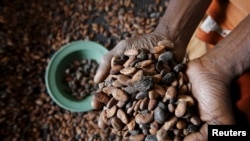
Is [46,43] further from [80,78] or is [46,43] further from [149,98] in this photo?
[149,98]

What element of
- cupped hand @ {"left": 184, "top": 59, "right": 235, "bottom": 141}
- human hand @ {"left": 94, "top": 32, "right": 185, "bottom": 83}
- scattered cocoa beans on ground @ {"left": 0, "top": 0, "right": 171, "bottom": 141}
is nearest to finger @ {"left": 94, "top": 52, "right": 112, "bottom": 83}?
human hand @ {"left": 94, "top": 32, "right": 185, "bottom": 83}

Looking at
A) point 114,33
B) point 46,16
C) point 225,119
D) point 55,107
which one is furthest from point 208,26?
point 46,16

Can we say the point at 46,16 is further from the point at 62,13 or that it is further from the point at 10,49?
the point at 10,49

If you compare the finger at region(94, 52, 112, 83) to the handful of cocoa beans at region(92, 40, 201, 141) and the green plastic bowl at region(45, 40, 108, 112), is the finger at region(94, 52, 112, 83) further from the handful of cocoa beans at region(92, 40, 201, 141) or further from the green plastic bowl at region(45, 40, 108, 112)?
the green plastic bowl at region(45, 40, 108, 112)

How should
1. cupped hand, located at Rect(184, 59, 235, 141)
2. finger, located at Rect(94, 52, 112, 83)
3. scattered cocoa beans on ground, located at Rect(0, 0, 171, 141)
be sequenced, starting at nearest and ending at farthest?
cupped hand, located at Rect(184, 59, 235, 141)
finger, located at Rect(94, 52, 112, 83)
scattered cocoa beans on ground, located at Rect(0, 0, 171, 141)

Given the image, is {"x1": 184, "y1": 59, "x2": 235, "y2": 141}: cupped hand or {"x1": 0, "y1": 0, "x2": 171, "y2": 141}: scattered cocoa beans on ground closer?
{"x1": 184, "y1": 59, "x2": 235, "y2": 141}: cupped hand

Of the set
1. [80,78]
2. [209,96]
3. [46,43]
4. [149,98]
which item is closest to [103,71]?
[149,98]
